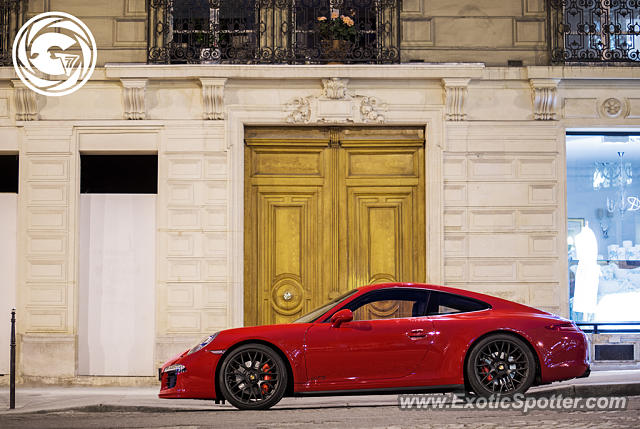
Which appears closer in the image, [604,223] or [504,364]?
[504,364]

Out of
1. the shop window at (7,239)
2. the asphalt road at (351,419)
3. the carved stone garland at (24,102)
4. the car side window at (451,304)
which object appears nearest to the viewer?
the asphalt road at (351,419)

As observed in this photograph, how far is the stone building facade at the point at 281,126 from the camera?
1430 cm

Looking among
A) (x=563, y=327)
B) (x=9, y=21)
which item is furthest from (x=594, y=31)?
(x=9, y=21)

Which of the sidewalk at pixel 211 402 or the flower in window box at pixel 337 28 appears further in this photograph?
the flower in window box at pixel 337 28

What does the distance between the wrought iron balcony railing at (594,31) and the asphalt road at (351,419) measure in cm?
656

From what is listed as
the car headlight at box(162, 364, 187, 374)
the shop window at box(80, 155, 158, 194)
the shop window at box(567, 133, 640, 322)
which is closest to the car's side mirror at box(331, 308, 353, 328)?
the car headlight at box(162, 364, 187, 374)

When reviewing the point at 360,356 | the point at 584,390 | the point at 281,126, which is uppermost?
the point at 281,126

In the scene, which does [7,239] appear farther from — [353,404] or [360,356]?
[360,356]

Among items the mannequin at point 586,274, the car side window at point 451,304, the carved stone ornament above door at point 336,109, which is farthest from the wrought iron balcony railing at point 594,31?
the car side window at point 451,304

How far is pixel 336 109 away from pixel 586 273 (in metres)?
4.72

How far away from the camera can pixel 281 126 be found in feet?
48.2

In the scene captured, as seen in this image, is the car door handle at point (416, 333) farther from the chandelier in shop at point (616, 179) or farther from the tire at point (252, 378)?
the chandelier in shop at point (616, 179)

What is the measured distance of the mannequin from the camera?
48.3ft

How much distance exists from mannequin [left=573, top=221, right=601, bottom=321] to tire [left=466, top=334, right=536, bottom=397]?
17.9 ft
